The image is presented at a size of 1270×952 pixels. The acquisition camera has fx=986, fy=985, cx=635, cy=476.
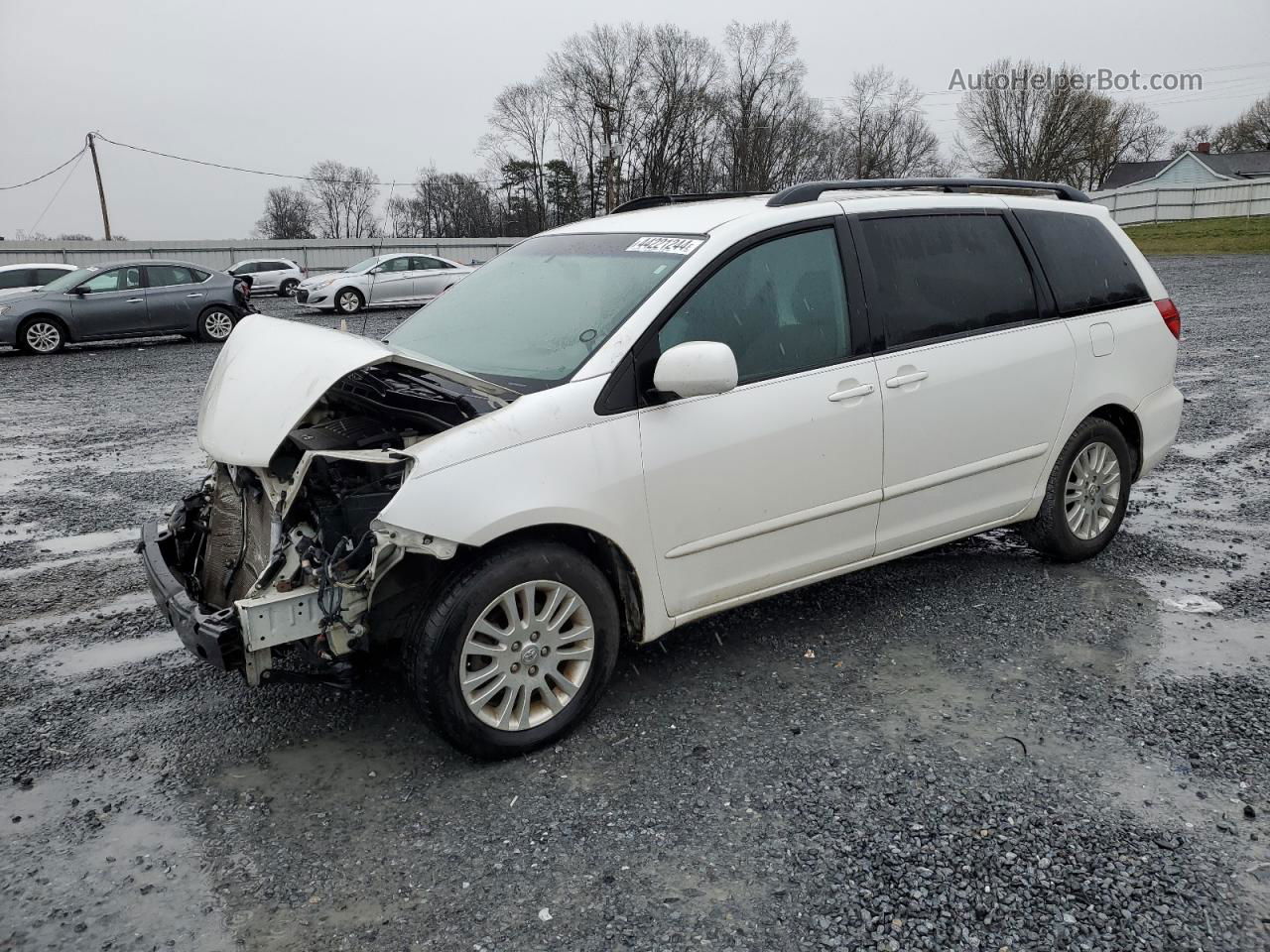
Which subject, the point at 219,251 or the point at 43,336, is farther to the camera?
the point at 219,251

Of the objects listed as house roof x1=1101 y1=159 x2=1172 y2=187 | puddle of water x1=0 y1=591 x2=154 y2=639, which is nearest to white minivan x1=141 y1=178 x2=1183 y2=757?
puddle of water x1=0 y1=591 x2=154 y2=639

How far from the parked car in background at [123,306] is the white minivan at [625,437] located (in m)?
14.8

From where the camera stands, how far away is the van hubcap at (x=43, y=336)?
54.1 feet

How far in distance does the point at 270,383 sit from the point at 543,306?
1.15 meters

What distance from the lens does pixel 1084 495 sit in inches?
199

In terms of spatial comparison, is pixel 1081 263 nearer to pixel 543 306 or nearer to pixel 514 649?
pixel 543 306

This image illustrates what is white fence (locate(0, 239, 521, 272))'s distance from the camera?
38.5 m

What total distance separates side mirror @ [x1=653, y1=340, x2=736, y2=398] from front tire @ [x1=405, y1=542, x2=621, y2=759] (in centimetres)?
68

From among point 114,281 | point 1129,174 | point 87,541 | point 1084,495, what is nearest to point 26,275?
point 114,281

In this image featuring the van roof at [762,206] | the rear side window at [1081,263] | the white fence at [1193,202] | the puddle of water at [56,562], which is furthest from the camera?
the white fence at [1193,202]

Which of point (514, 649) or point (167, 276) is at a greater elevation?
point (167, 276)

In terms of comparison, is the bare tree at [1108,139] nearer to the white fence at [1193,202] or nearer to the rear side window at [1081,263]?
the white fence at [1193,202]

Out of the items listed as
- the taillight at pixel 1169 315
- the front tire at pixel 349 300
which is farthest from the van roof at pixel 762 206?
the front tire at pixel 349 300

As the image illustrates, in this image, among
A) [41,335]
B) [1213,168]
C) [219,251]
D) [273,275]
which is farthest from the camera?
[1213,168]
